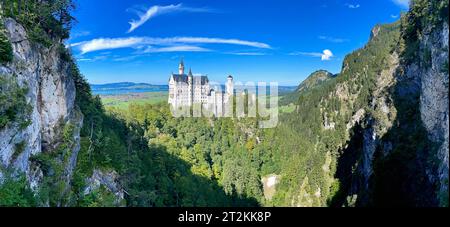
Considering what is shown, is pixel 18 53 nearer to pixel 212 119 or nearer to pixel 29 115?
pixel 29 115

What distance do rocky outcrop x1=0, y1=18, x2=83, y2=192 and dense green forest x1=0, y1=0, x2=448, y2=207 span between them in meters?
0.71

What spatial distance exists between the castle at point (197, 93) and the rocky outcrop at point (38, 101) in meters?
74.3

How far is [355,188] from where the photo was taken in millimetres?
47031

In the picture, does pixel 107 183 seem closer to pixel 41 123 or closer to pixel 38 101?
pixel 41 123

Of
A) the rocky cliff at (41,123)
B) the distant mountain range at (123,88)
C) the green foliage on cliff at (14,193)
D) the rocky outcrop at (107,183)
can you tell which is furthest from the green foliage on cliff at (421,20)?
the distant mountain range at (123,88)

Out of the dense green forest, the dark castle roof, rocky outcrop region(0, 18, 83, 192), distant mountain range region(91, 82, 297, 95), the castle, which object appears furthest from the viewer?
the dark castle roof

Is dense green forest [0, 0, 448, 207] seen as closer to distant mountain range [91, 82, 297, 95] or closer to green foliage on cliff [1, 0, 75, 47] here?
green foliage on cliff [1, 0, 75, 47]

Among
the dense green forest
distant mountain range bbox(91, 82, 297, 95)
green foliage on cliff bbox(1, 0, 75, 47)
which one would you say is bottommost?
the dense green forest

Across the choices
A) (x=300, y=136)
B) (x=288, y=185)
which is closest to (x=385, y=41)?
(x=300, y=136)

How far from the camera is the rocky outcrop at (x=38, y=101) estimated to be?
53.6ft

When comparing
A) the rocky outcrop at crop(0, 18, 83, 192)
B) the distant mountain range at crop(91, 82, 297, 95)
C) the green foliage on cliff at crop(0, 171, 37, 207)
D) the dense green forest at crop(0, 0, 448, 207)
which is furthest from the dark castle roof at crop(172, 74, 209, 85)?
the green foliage on cliff at crop(0, 171, 37, 207)

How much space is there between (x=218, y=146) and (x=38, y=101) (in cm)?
7021

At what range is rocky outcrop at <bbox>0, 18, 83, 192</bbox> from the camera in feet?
53.6
